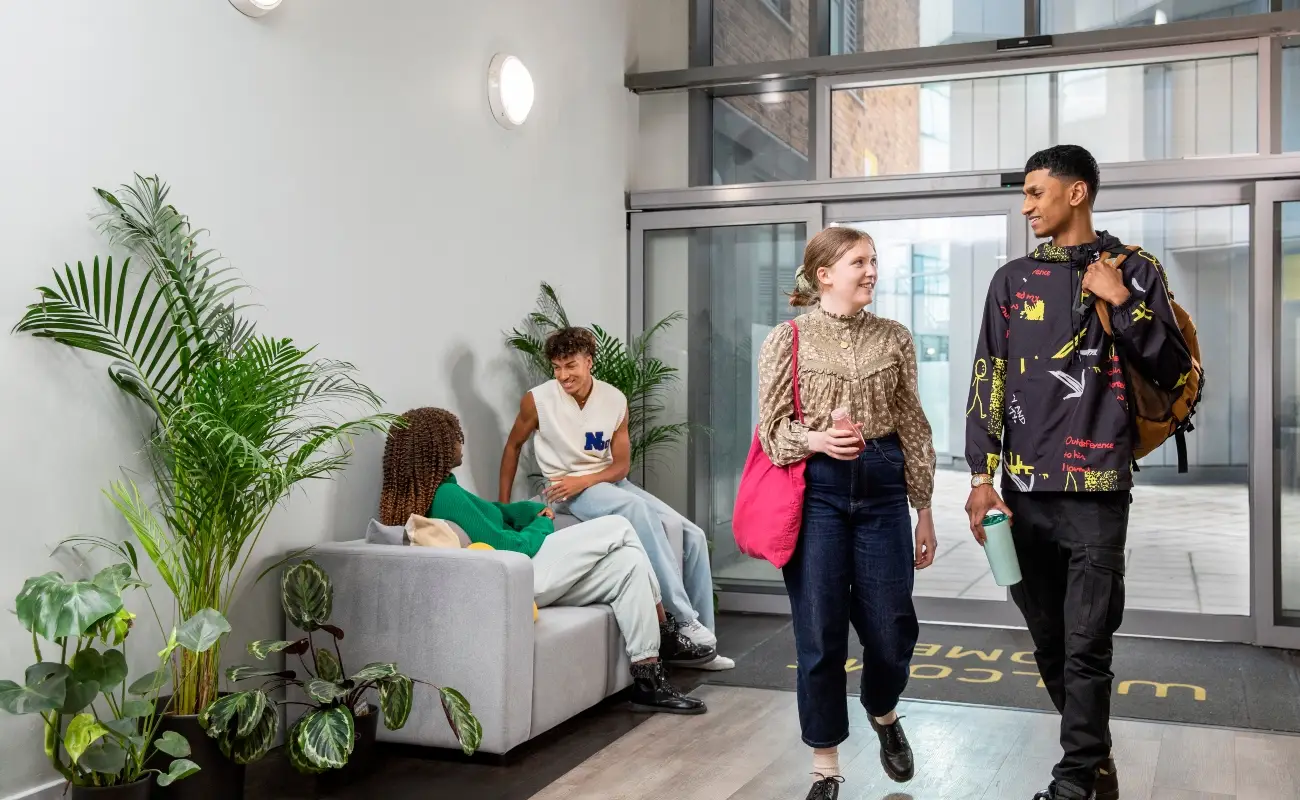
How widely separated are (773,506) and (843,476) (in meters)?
0.18

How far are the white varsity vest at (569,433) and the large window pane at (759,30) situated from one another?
92.5 inches

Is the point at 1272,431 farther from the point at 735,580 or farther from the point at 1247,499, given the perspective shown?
the point at 735,580

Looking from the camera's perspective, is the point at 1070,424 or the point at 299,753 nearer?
the point at 1070,424

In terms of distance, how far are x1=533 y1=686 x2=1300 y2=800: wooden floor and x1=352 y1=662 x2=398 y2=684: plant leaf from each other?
51 cm

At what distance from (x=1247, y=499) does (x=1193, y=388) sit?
2875 millimetres

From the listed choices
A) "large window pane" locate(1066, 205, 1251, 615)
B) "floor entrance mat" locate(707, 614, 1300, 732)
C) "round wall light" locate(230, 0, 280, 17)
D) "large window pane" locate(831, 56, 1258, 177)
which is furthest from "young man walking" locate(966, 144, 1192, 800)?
"large window pane" locate(831, 56, 1258, 177)

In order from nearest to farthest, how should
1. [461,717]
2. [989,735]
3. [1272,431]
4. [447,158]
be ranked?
[461,717], [989,735], [447,158], [1272,431]

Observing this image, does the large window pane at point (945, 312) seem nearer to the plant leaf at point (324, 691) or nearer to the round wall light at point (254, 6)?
the round wall light at point (254, 6)

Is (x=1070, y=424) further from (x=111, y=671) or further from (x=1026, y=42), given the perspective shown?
(x=1026, y=42)

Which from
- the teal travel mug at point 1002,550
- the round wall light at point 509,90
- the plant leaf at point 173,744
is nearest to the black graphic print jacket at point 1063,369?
the teal travel mug at point 1002,550

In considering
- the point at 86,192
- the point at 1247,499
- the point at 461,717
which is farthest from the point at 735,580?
the point at 86,192

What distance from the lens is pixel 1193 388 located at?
107 inches

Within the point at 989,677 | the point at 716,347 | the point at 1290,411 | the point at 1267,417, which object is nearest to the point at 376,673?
the point at 989,677

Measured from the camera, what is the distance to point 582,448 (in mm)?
4777
